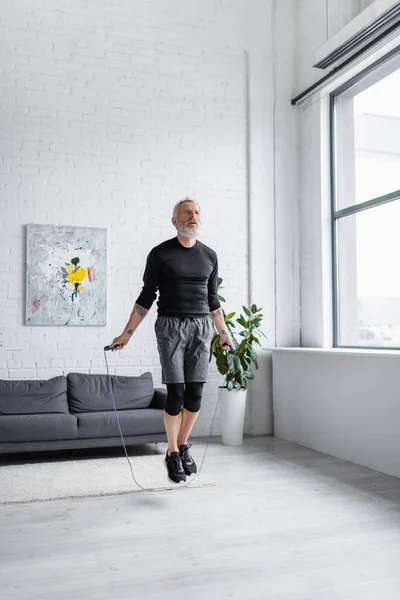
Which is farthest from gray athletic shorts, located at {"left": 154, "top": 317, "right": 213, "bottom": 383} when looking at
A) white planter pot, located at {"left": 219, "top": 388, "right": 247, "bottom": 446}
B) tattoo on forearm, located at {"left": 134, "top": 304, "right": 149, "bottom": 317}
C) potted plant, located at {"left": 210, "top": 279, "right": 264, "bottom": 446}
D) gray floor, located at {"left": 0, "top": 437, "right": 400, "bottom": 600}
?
white planter pot, located at {"left": 219, "top": 388, "right": 247, "bottom": 446}

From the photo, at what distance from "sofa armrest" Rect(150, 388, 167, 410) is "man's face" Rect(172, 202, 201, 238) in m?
1.96

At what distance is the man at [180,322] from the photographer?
3.72 meters

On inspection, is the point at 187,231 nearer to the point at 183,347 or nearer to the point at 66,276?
the point at 183,347

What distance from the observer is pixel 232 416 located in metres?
5.65

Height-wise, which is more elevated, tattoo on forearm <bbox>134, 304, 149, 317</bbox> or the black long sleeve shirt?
the black long sleeve shirt

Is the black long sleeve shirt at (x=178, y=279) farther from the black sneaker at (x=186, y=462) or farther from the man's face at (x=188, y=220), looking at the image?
the black sneaker at (x=186, y=462)

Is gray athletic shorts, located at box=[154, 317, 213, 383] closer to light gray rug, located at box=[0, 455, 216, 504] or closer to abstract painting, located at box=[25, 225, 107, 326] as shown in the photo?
light gray rug, located at box=[0, 455, 216, 504]

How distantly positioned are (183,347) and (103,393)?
180 cm

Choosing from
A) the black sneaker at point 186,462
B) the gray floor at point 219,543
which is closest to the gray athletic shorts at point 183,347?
the black sneaker at point 186,462

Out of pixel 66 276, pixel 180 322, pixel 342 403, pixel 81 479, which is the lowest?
pixel 81 479

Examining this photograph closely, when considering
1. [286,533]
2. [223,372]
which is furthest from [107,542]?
[223,372]

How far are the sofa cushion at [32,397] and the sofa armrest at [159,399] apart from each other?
0.78 metres

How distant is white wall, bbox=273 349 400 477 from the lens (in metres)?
4.36

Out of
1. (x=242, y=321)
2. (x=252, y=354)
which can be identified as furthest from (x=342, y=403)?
(x=242, y=321)
